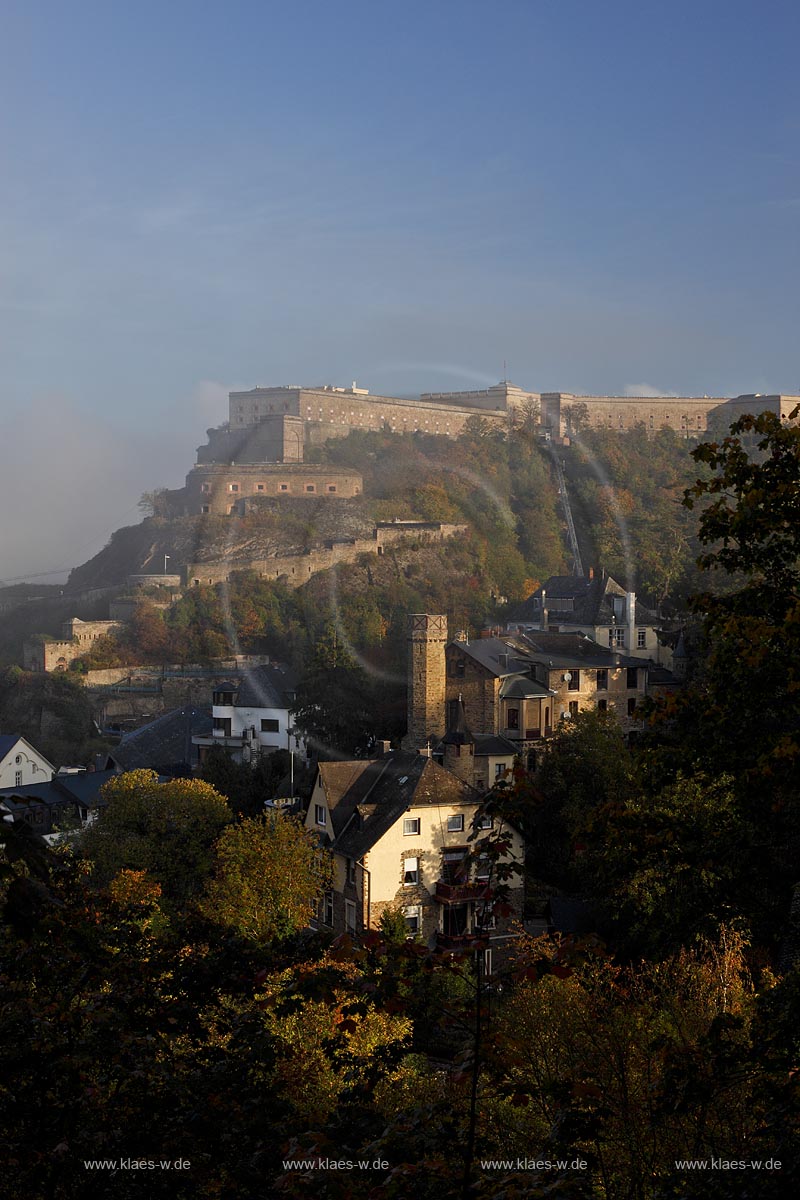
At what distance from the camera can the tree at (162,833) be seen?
85.1ft

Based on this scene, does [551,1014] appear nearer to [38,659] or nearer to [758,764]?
[758,764]

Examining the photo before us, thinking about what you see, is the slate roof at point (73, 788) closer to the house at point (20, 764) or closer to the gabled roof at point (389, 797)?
the house at point (20, 764)

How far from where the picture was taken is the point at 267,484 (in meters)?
68.5

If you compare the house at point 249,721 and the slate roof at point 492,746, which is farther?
the house at point 249,721

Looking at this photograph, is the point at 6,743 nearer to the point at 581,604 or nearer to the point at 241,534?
the point at 581,604

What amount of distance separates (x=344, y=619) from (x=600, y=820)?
44271 millimetres

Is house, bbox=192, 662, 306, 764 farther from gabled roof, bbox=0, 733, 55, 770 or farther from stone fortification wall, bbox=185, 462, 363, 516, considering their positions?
stone fortification wall, bbox=185, 462, 363, 516

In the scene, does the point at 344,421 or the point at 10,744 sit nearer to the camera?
the point at 10,744

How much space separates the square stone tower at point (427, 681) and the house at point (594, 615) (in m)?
10.7

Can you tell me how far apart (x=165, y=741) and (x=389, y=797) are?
18426mm

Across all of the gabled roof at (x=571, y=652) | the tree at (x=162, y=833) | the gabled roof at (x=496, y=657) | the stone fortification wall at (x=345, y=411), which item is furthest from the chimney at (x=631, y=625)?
the stone fortification wall at (x=345, y=411)

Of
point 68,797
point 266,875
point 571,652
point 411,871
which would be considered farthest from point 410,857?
point 68,797

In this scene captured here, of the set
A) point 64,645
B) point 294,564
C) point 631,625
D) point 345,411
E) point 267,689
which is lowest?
point 267,689

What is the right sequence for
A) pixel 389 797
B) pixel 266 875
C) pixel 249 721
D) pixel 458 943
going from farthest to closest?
1. pixel 249 721
2. pixel 389 797
3. pixel 266 875
4. pixel 458 943
